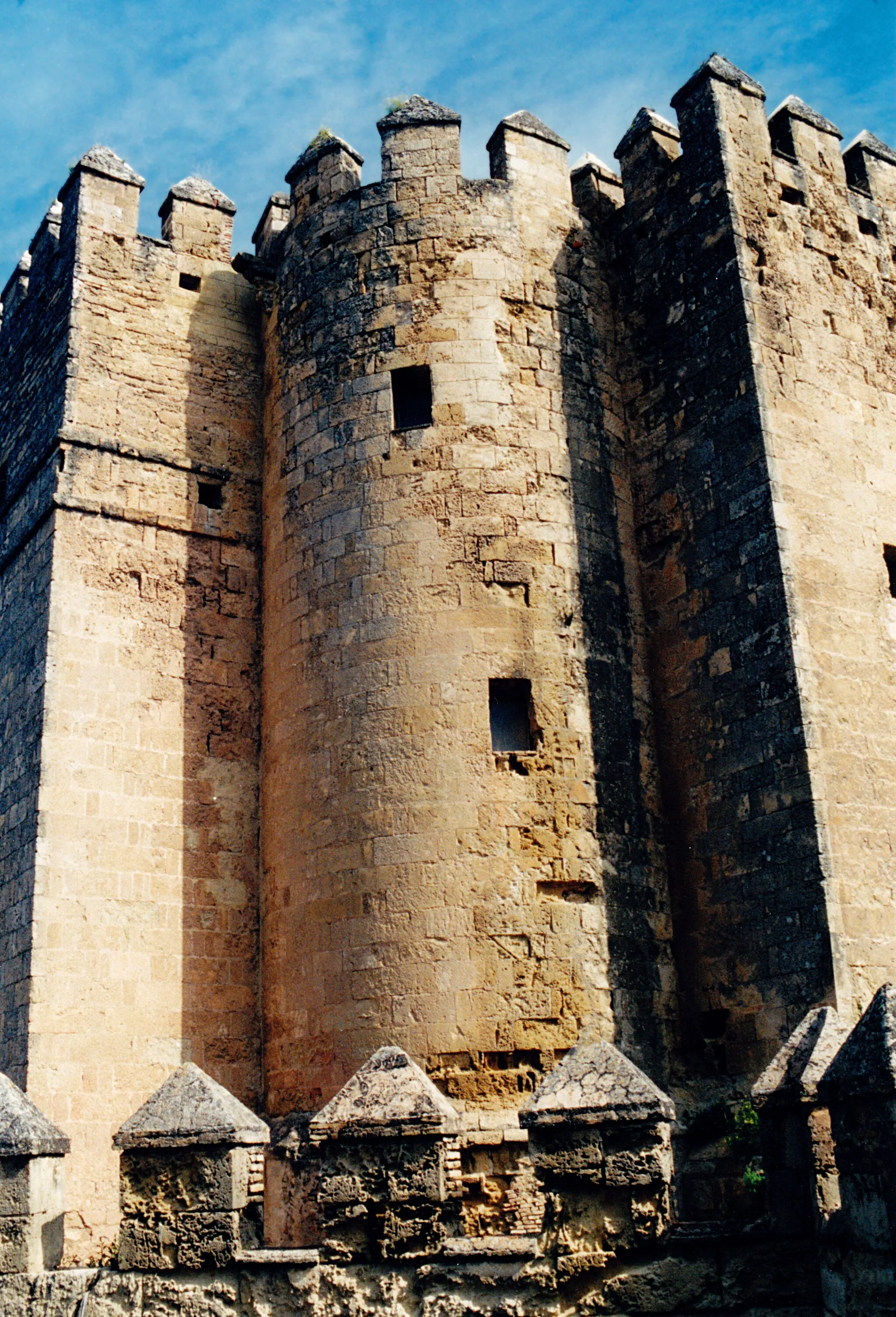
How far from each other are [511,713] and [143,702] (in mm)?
2997

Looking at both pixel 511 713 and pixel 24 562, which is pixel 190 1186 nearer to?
pixel 511 713

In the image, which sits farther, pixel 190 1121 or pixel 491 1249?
pixel 190 1121

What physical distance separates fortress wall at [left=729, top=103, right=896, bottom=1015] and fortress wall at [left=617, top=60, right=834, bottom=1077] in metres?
0.14

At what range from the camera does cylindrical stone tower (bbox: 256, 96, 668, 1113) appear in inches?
361

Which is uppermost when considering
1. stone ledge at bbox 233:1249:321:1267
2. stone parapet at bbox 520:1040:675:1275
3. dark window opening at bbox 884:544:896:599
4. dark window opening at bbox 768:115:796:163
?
dark window opening at bbox 768:115:796:163

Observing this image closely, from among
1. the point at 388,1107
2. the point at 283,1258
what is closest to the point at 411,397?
the point at 388,1107

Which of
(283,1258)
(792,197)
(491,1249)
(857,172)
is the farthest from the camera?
(857,172)

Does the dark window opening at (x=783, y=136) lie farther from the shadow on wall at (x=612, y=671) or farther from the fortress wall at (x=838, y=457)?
the shadow on wall at (x=612, y=671)

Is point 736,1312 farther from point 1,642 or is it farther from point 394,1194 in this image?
point 1,642

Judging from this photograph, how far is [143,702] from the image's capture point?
10.7 meters

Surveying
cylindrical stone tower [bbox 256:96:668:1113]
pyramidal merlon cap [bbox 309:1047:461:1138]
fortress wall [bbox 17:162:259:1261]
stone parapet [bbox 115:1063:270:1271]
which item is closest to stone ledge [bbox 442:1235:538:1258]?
pyramidal merlon cap [bbox 309:1047:461:1138]

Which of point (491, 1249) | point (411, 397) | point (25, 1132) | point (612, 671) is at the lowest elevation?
point (491, 1249)

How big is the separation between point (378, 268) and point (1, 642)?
446 cm

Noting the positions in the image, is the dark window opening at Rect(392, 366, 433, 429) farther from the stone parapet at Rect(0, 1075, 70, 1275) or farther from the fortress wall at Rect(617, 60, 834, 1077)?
the stone parapet at Rect(0, 1075, 70, 1275)
